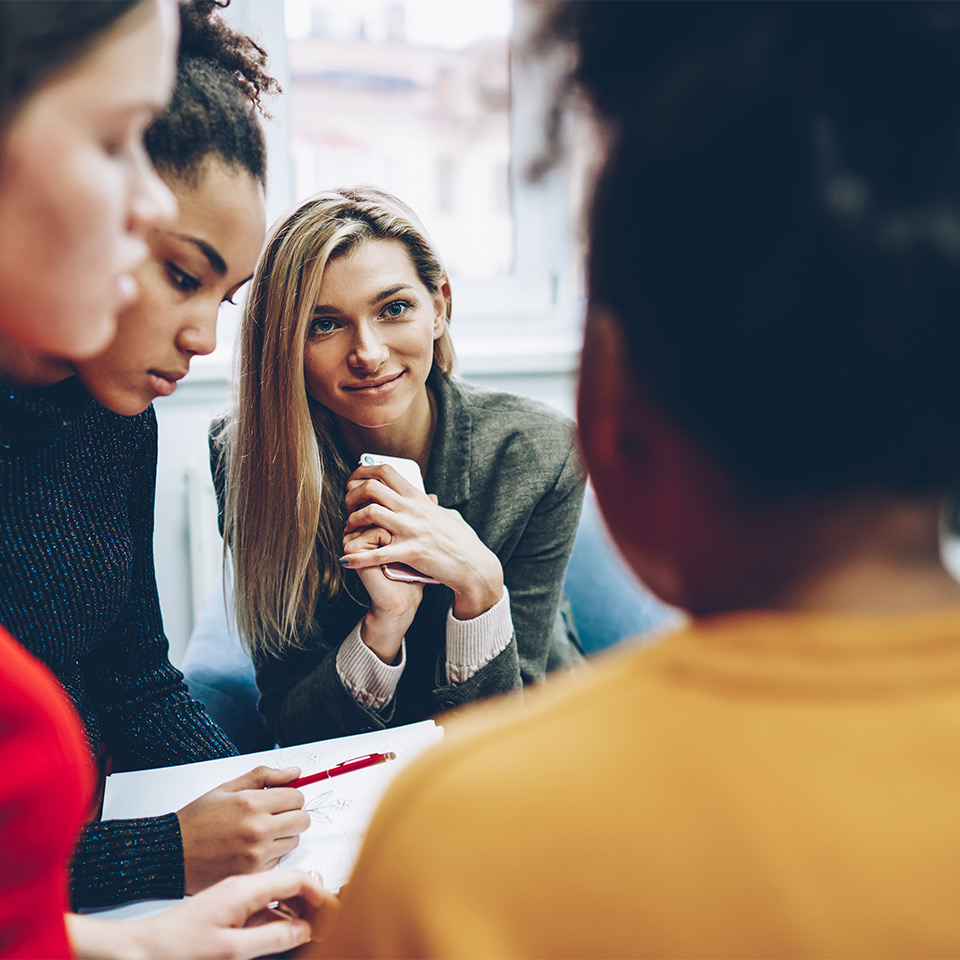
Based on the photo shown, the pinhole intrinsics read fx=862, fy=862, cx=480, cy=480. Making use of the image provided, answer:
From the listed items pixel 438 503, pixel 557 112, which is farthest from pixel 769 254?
pixel 438 503

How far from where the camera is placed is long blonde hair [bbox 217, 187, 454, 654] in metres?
1.08

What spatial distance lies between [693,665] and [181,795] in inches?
27.8

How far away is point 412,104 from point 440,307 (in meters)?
1.21

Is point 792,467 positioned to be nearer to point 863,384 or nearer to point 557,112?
point 863,384

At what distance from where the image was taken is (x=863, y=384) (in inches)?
12.7

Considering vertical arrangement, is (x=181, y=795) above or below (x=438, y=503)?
below

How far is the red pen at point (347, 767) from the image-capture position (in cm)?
85

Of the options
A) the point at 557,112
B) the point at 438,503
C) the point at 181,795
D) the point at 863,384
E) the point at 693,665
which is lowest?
the point at 181,795

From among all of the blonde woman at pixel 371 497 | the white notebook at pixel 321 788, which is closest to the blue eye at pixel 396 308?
the blonde woman at pixel 371 497

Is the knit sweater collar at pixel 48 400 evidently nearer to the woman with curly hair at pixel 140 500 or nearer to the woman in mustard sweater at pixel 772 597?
the woman with curly hair at pixel 140 500

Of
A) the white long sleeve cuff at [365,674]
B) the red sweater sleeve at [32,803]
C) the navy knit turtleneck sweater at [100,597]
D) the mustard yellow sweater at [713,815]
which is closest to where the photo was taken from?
the mustard yellow sweater at [713,815]

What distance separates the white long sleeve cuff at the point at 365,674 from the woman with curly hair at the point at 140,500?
0.55 feet

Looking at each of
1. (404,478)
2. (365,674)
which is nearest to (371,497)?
(404,478)

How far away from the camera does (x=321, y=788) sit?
848 millimetres
